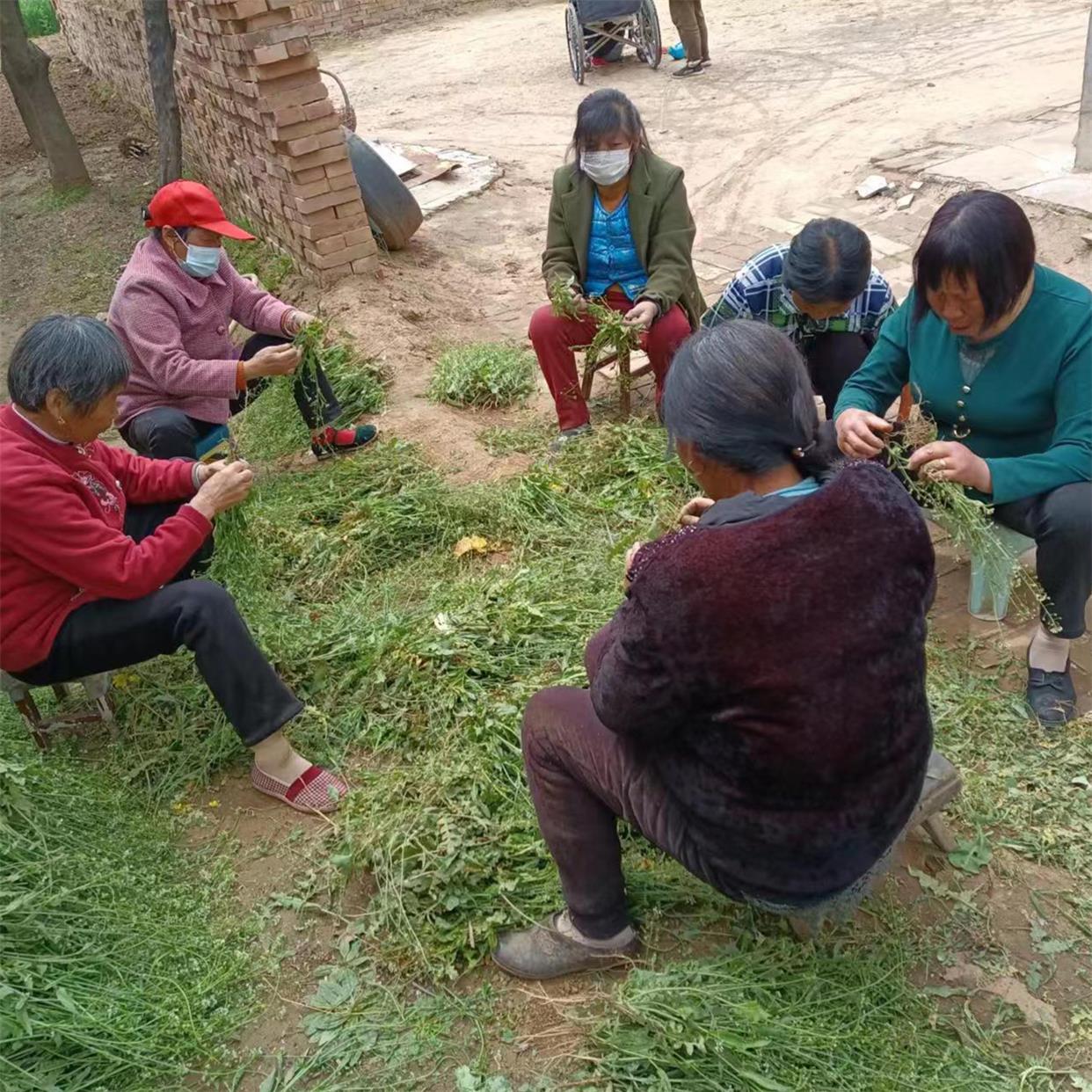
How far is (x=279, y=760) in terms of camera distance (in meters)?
2.86

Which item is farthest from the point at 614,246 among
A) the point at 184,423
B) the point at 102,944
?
the point at 102,944

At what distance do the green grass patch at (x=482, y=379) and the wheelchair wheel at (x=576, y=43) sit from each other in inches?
331

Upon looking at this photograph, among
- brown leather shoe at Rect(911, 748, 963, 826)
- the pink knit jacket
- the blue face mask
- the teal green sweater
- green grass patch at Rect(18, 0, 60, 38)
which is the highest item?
green grass patch at Rect(18, 0, 60, 38)

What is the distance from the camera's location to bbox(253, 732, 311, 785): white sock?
2846 mm

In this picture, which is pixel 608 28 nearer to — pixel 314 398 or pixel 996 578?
pixel 314 398

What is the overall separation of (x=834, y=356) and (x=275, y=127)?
3721 millimetres

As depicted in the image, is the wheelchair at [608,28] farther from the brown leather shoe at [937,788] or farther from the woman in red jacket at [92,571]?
the brown leather shoe at [937,788]

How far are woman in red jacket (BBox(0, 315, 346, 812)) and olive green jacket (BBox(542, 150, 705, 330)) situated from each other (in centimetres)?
223

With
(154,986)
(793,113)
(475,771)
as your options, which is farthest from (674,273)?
(793,113)

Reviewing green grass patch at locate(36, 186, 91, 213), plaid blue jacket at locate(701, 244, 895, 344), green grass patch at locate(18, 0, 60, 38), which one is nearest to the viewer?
plaid blue jacket at locate(701, 244, 895, 344)

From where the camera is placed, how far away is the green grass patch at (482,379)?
521 cm

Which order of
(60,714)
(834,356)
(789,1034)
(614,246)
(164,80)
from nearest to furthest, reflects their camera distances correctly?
1. (789,1034)
2. (60,714)
3. (834,356)
4. (614,246)
5. (164,80)

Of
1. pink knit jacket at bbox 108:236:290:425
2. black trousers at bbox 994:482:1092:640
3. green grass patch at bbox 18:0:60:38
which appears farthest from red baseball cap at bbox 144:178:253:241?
green grass patch at bbox 18:0:60:38

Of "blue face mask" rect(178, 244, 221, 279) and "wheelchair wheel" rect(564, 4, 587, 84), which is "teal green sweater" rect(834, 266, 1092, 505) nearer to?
"blue face mask" rect(178, 244, 221, 279)
